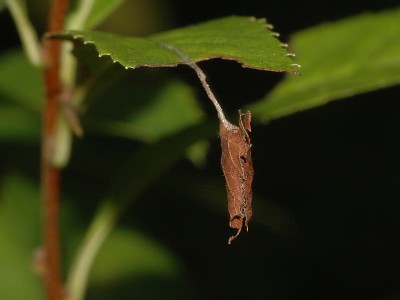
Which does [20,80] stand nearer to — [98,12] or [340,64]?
[98,12]

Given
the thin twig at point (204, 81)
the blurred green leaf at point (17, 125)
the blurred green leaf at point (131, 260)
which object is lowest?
the thin twig at point (204, 81)

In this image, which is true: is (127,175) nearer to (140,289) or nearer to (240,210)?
(240,210)

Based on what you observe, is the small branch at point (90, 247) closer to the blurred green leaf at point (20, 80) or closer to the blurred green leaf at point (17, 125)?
the blurred green leaf at point (20, 80)

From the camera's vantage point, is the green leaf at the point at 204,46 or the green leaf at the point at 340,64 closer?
the green leaf at the point at 204,46

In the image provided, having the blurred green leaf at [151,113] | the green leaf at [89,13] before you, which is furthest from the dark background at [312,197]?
the green leaf at [89,13]

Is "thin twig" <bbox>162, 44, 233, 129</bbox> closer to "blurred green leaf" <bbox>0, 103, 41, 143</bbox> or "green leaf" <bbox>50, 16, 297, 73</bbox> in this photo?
"green leaf" <bbox>50, 16, 297, 73</bbox>

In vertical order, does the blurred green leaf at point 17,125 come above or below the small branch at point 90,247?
above

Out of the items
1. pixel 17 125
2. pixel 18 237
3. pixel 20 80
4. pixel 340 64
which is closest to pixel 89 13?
pixel 340 64
